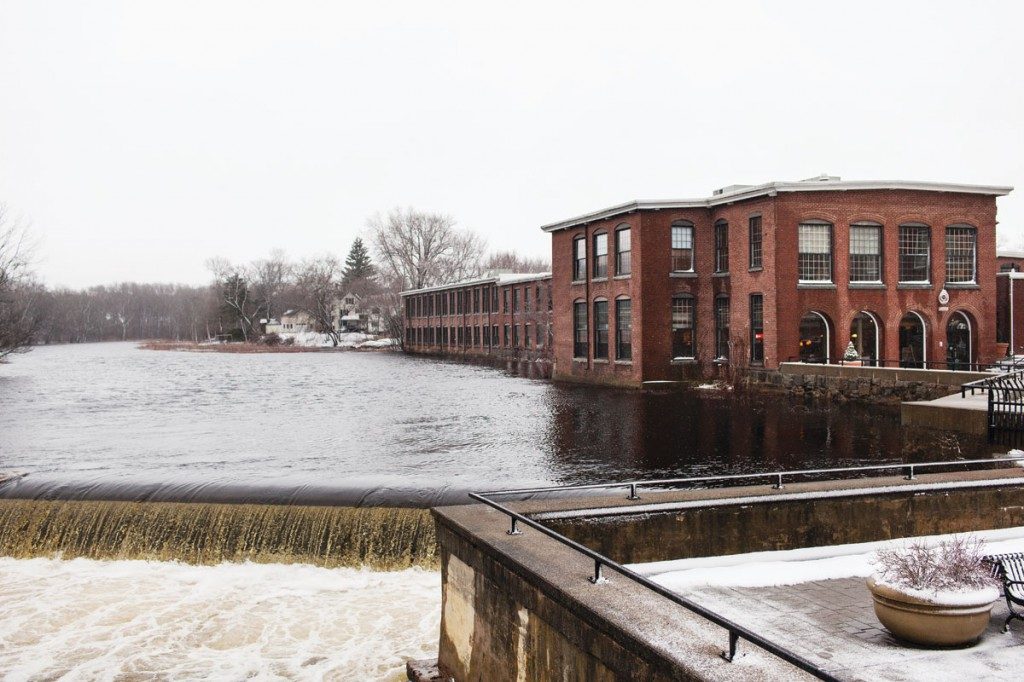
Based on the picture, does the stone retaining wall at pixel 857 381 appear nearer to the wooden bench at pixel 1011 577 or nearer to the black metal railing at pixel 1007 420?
the black metal railing at pixel 1007 420

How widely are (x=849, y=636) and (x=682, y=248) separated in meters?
33.2

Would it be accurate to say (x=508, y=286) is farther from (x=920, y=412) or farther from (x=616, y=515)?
(x=616, y=515)

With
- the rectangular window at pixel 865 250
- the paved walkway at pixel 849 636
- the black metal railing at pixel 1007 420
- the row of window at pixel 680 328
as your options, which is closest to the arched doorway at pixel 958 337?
the rectangular window at pixel 865 250

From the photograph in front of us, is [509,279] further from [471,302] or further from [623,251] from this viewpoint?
[623,251]

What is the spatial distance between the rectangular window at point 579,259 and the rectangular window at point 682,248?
605cm

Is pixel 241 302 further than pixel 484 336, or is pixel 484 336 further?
pixel 241 302

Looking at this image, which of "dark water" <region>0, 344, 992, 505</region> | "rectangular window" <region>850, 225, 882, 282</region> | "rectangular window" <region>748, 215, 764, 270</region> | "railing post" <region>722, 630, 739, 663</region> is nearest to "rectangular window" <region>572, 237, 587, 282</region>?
"dark water" <region>0, 344, 992, 505</region>

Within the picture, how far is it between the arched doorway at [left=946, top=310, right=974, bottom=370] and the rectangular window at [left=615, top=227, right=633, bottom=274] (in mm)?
14039

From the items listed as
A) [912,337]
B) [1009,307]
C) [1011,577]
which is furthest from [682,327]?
[1011,577]

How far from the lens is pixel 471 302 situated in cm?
7719

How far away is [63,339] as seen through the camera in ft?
498

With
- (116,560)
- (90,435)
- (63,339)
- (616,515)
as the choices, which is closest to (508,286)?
(90,435)

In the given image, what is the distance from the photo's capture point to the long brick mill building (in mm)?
33531

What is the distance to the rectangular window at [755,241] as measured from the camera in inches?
1368
